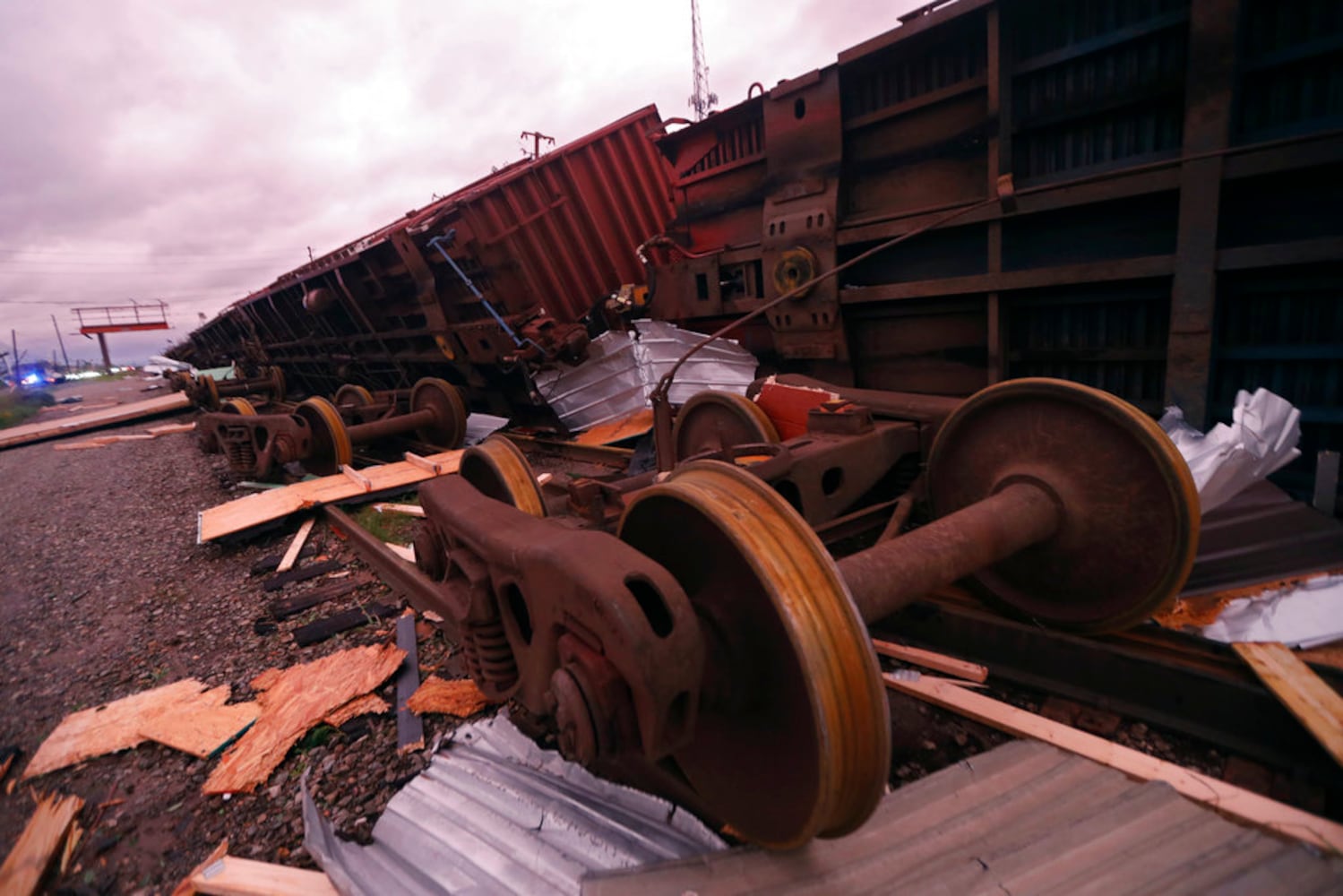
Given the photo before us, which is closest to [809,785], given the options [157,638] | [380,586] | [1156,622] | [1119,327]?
[1156,622]

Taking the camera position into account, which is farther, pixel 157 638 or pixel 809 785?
pixel 157 638

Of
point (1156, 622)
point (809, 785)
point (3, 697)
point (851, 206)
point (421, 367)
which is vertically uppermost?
point (851, 206)

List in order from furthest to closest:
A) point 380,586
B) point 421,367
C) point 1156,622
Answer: point 421,367
point 380,586
point 1156,622

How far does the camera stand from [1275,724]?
5.48 ft

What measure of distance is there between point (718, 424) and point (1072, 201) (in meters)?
2.23

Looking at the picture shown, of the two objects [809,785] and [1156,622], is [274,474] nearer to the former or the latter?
[809,785]

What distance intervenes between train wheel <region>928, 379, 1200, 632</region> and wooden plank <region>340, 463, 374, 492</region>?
454 cm

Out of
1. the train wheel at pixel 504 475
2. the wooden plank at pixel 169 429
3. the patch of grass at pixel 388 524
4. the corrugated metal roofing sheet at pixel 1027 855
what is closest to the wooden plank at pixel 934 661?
the corrugated metal roofing sheet at pixel 1027 855

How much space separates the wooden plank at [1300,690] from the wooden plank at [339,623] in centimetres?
341

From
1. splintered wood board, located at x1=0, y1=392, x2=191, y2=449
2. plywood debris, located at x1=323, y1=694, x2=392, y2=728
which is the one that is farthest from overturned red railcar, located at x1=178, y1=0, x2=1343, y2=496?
splintered wood board, located at x1=0, y1=392, x2=191, y2=449

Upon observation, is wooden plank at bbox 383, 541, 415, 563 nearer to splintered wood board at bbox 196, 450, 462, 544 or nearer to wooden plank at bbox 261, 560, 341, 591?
wooden plank at bbox 261, 560, 341, 591

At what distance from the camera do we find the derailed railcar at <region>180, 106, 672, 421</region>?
6238 mm

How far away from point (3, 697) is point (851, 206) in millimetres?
5429

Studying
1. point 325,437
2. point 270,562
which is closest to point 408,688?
point 270,562
